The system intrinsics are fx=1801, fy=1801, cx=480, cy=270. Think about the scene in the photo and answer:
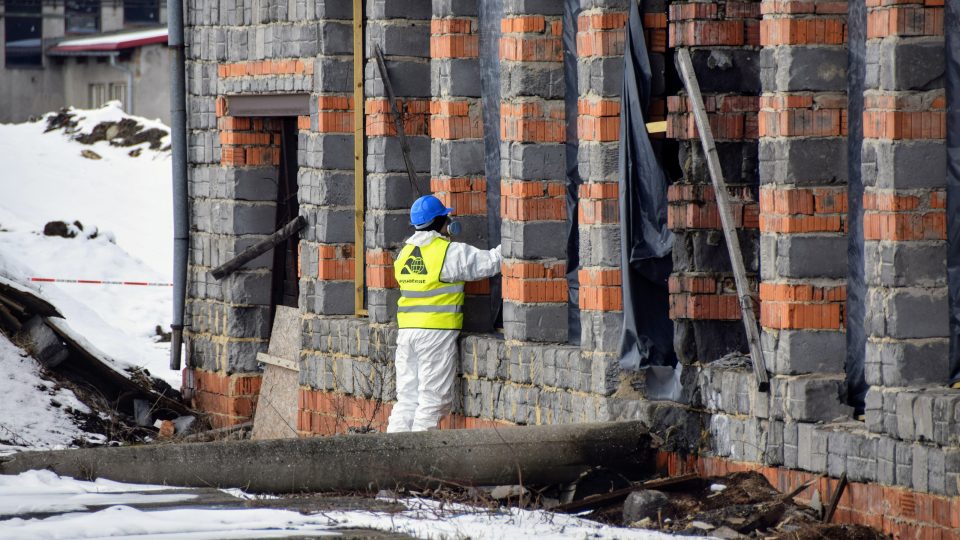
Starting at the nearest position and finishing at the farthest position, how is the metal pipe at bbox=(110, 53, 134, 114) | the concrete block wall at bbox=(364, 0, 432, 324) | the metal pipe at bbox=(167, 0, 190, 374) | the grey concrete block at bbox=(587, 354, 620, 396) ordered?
the grey concrete block at bbox=(587, 354, 620, 396)
the concrete block wall at bbox=(364, 0, 432, 324)
the metal pipe at bbox=(167, 0, 190, 374)
the metal pipe at bbox=(110, 53, 134, 114)

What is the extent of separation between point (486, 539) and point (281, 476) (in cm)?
168

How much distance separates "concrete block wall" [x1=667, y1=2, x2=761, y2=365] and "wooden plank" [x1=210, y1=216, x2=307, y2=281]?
5081mm

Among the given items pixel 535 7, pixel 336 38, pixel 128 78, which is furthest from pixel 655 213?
pixel 128 78

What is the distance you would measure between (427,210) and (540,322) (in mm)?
1105

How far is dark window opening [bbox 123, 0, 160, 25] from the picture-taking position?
51.5 metres

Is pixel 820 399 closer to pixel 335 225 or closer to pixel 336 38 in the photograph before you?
pixel 335 225

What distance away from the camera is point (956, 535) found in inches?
326

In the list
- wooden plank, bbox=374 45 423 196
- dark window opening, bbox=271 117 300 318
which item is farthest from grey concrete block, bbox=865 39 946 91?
dark window opening, bbox=271 117 300 318

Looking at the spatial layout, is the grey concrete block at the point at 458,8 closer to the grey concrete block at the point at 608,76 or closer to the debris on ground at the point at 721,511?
the grey concrete block at the point at 608,76

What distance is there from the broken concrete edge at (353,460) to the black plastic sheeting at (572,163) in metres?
1.78

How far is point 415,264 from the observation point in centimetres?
1220

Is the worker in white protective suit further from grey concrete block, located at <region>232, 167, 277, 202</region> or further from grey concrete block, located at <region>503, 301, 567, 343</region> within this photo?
grey concrete block, located at <region>232, 167, 277, 202</region>

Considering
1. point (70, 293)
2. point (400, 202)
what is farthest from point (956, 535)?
point (70, 293)

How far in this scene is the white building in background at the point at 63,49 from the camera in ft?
154
